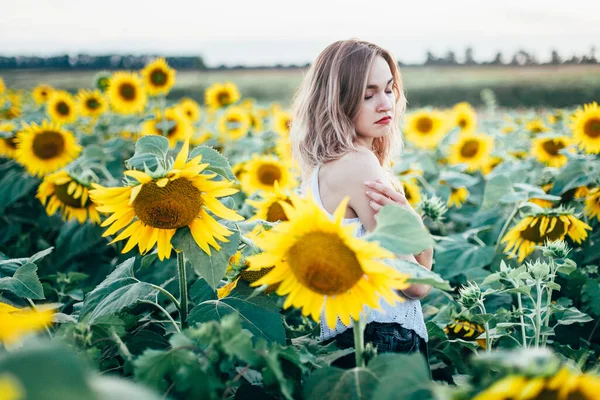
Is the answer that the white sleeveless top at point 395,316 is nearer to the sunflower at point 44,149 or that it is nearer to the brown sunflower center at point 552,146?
the sunflower at point 44,149

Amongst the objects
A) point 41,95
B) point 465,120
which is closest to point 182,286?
point 465,120

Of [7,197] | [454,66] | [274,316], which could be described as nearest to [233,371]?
[274,316]

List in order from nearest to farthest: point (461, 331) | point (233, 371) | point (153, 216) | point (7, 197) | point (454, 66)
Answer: point (233, 371), point (153, 216), point (461, 331), point (7, 197), point (454, 66)

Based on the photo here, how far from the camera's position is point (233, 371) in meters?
1.34

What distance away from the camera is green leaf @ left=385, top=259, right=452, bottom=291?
3.64 feet

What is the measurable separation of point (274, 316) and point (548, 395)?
0.82 m

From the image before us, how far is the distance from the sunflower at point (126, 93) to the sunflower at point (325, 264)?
398 cm

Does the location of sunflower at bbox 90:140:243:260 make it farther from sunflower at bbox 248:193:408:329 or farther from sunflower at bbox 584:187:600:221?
sunflower at bbox 584:187:600:221

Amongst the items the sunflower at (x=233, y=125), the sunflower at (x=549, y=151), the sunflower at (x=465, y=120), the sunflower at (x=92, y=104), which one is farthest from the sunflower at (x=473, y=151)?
the sunflower at (x=92, y=104)

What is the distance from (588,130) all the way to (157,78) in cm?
342

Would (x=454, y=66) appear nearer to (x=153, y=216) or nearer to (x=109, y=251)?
(x=109, y=251)

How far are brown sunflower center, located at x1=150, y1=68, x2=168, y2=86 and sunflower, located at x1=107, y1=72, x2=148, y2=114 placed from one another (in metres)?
0.16

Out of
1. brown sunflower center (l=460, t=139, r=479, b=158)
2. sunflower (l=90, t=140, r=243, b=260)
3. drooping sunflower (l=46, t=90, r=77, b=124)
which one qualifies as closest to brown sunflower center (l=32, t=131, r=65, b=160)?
drooping sunflower (l=46, t=90, r=77, b=124)

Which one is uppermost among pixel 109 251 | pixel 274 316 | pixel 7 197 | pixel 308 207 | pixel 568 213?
pixel 308 207
